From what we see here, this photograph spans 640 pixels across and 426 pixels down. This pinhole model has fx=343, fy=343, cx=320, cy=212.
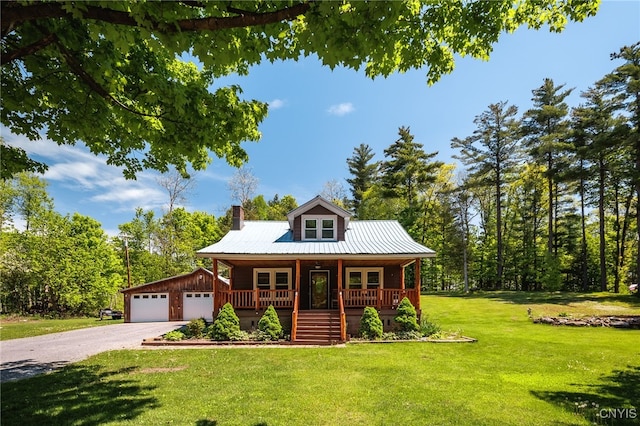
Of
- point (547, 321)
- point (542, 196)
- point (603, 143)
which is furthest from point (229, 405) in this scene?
point (542, 196)

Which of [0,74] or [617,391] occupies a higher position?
[0,74]

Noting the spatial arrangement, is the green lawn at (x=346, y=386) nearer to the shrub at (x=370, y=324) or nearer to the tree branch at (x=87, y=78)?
the shrub at (x=370, y=324)

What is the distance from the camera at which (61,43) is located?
4062 mm

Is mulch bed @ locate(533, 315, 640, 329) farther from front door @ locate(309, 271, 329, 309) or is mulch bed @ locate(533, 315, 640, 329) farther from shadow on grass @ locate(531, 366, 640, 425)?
front door @ locate(309, 271, 329, 309)

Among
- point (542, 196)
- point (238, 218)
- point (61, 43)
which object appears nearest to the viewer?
point (61, 43)

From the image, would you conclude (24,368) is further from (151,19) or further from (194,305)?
(194,305)

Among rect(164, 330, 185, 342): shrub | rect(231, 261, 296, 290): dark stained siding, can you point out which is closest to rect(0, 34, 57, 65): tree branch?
rect(164, 330, 185, 342): shrub

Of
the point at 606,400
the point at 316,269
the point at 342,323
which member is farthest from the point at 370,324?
the point at 606,400

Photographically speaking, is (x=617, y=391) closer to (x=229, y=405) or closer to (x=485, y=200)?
(x=229, y=405)

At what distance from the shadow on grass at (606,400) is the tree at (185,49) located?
6316mm

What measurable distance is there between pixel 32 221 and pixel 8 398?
31.4 m

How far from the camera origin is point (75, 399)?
22.1 ft

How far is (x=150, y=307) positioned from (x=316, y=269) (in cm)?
1372

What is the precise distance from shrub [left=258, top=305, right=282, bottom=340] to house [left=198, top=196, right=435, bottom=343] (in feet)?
2.17
